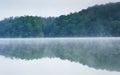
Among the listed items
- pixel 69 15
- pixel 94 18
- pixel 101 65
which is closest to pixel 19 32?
pixel 69 15

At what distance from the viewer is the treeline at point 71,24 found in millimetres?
24016

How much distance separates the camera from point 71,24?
26.2 m

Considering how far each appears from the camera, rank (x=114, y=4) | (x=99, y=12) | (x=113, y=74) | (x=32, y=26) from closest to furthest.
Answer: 1. (x=113, y=74)
2. (x=114, y=4)
3. (x=99, y=12)
4. (x=32, y=26)

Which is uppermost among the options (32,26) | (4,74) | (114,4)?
(114,4)

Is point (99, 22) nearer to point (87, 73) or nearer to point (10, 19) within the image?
point (10, 19)

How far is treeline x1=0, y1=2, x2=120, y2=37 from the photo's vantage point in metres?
24.0

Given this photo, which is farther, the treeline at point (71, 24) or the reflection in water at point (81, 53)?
the treeline at point (71, 24)

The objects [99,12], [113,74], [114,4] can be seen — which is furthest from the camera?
[99,12]

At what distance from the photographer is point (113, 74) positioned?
3980mm

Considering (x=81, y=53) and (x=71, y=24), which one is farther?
(x=71, y=24)

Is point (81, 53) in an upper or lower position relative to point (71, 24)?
lower

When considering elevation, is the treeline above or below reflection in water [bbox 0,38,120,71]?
above

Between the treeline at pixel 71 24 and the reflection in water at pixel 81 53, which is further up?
the treeline at pixel 71 24

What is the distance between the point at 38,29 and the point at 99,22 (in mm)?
5993
